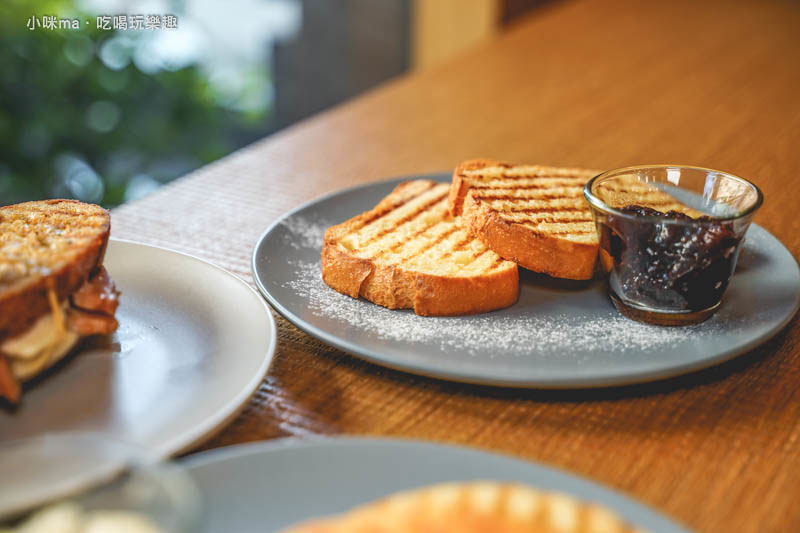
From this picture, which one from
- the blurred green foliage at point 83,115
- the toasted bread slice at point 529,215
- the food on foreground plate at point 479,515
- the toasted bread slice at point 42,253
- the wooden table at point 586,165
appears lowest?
the blurred green foliage at point 83,115

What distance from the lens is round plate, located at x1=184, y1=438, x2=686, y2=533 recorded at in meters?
0.76

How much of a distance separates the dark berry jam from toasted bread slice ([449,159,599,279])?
0.12 meters

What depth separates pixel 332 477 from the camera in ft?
2.62

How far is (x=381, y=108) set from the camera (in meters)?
2.53

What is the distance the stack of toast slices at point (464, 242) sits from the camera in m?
1.22

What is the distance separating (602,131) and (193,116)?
2271 mm

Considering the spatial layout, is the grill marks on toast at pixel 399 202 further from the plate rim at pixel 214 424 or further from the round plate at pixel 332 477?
the round plate at pixel 332 477

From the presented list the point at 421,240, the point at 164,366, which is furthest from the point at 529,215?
the point at 164,366

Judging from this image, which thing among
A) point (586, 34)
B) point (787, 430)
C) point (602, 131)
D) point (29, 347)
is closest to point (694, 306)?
point (787, 430)

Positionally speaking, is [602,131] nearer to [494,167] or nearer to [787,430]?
[494,167]

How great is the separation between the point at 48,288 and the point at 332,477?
1.48 ft

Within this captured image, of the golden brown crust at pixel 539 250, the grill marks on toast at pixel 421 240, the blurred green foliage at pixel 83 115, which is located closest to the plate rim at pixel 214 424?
the grill marks on toast at pixel 421 240

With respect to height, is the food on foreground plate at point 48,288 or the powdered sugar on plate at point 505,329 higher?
the food on foreground plate at point 48,288

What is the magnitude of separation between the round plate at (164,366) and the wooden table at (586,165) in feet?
0.26
